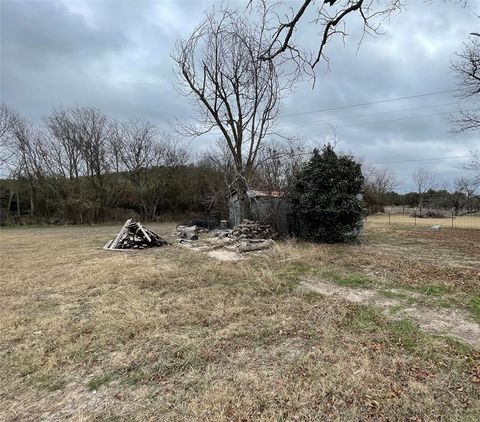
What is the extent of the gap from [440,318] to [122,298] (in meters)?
4.54

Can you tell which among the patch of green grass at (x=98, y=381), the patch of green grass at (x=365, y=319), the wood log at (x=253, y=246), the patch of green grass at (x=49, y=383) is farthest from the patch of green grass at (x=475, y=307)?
the wood log at (x=253, y=246)

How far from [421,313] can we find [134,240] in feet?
30.1

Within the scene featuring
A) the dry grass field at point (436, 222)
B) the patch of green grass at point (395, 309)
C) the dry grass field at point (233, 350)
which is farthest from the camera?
the dry grass field at point (436, 222)

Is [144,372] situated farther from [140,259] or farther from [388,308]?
[140,259]

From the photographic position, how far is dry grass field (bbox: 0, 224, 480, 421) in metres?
2.39

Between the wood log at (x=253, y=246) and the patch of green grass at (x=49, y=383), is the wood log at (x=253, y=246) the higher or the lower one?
the higher one

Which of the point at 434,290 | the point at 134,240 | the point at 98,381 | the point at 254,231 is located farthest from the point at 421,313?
the point at 134,240

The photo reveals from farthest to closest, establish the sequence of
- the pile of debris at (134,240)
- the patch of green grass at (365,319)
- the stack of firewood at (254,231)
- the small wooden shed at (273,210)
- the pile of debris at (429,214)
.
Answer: the pile of debris at (429,214) < the small wooden shed at (273,210) < the stack of firewood at (254,231) < the pile of debris at (134,240) < the patch of green grass at (365,319)

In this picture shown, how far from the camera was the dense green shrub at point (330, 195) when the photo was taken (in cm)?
1115

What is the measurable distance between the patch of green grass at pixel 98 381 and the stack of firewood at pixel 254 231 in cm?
895

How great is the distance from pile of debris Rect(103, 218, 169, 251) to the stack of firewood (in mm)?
2773

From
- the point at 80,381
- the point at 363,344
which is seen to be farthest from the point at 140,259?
the point at 363,344

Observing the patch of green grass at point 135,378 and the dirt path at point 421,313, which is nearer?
the patch of green grass at point 135,378

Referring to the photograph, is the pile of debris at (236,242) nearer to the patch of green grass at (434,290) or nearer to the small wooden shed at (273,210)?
the small wooden shed at (273,210)
